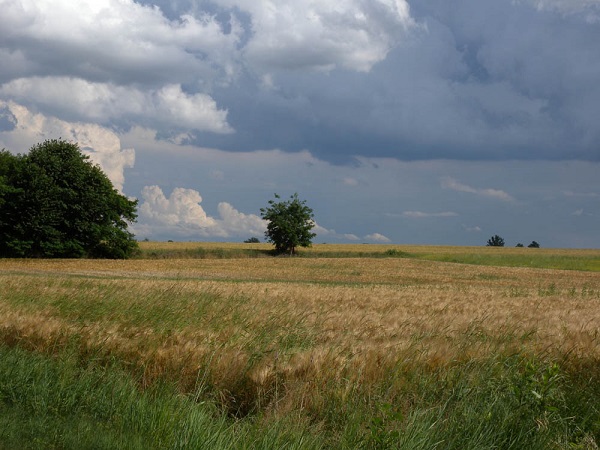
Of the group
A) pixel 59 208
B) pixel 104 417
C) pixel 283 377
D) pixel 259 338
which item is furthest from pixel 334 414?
pixel 59 208

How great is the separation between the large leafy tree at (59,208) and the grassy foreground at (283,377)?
5156 cm

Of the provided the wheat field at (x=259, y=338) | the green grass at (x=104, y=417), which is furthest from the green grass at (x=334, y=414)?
the wheat field at (x=259, y=338)

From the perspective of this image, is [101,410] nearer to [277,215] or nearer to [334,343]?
[334,343]

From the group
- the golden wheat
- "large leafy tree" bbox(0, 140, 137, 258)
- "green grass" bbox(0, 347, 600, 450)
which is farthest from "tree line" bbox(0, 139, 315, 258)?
"green grass" bbox(0, 347, 600, 450)

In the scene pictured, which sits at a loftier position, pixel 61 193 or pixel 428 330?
pixel 61 193

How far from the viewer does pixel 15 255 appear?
61.9 m

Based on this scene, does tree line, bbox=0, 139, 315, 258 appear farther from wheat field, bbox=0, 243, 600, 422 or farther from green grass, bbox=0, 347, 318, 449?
green grass, bbox=0, 347, 318, 449

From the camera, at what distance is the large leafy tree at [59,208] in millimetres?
61031

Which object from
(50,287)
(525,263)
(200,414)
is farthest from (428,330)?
(525,263)

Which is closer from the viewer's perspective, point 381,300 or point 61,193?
point 381,300

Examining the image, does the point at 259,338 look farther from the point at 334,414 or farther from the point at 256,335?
the point at 334,414

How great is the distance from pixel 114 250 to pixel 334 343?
62.1 metres

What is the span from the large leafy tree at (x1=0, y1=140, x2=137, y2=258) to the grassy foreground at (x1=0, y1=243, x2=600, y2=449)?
5156 cm

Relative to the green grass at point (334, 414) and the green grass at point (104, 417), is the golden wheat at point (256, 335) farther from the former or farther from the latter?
the green grass at point (104, 417)
